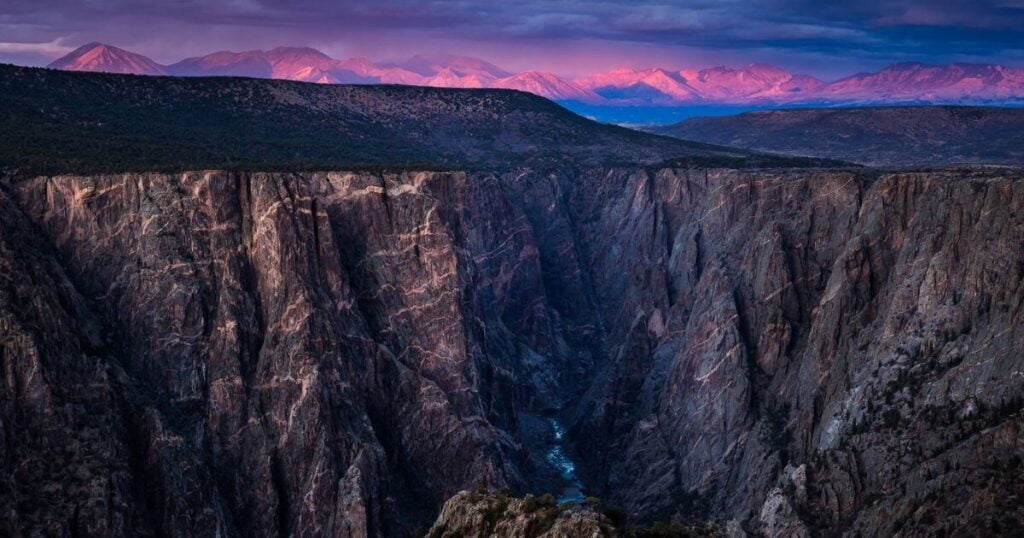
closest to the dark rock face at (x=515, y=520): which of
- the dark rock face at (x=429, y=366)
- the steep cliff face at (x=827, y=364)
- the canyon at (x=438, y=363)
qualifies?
the canyon at (x=438, y=363)

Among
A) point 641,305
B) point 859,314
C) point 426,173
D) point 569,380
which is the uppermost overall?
point 426,173

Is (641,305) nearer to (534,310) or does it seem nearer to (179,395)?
(534,310)

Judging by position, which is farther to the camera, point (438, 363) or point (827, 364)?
point (438, 363)

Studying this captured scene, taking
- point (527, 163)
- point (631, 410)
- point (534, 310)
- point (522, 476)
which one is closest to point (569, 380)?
point (534, 310)

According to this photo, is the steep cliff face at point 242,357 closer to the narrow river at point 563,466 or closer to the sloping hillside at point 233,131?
the narrow river at point 563,466

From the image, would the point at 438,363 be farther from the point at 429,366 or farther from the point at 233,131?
the point at 233,131

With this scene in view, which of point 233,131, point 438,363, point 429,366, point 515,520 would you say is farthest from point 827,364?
point 233,131
